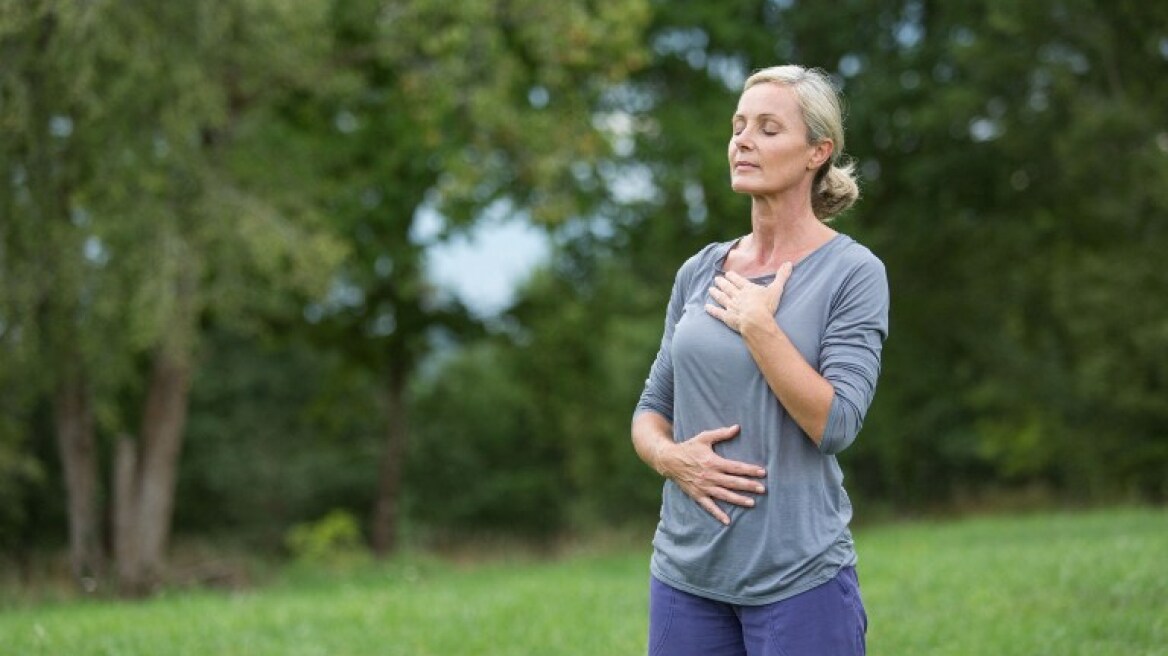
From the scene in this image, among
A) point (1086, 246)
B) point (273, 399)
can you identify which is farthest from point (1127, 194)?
point (273, 399)

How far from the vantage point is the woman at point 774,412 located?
2.78 meters

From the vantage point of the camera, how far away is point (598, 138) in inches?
627

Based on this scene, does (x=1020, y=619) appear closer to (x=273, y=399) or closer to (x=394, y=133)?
(x=394, y=133)

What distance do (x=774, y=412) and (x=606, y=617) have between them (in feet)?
19.3

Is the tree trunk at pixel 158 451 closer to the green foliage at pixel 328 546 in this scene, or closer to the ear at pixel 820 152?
the green foliage at pixel 328 546

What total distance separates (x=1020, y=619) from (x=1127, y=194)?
11917 millimetres

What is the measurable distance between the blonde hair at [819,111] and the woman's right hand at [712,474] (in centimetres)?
64

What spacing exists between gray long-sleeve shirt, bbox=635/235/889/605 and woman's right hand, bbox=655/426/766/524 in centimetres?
2

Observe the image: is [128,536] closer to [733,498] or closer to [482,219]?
[482,219]

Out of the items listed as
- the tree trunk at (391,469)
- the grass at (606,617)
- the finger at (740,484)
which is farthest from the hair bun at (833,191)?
the tree trunk at (391,469)

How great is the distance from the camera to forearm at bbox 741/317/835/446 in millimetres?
2697

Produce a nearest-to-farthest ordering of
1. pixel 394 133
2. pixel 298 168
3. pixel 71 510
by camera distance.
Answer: pixel 71 510
pixel 298 168
pixel 394 133

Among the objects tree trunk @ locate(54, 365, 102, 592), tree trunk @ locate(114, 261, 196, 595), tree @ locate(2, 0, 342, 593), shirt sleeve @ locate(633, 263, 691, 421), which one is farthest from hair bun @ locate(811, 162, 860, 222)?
tree trunk @ locate(114, 261, 196, 595)

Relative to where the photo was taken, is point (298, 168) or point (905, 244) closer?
point (298, 168)
